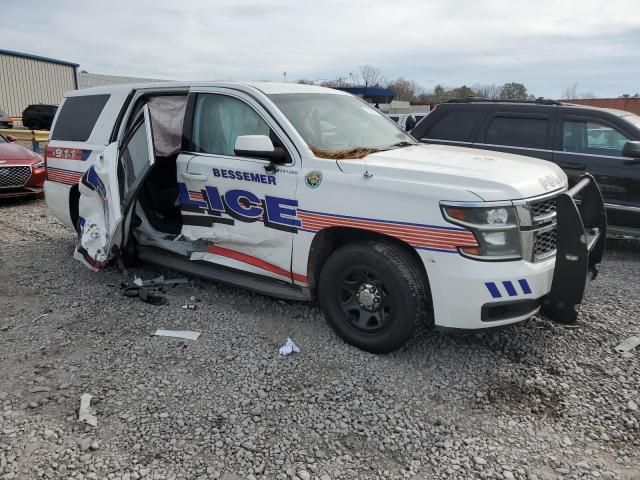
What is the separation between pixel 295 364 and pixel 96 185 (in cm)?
273

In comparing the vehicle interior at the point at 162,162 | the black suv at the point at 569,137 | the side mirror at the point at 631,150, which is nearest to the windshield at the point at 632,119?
the black suv at the point at 569,137

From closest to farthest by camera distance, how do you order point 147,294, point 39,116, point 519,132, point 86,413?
point 86,413 < point 147,294 < point 519,132 < point 39,116

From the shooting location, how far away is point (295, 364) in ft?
12.0

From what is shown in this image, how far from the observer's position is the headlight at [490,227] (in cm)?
319

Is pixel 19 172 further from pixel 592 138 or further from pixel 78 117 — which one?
pixel 592 138

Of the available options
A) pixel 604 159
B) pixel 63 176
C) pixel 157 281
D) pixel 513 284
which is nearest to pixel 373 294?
pixel 513 284

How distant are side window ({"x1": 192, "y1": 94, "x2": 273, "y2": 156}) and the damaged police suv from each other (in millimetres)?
13

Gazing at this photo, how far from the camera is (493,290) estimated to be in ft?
10.5

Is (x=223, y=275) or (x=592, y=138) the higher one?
(x=592, y=138)

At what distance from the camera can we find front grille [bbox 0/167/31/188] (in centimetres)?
884

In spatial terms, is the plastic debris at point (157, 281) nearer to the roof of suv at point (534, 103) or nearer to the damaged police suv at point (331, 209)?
the damaged police suv at point (331, 209)

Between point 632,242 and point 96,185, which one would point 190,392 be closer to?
point 96,185

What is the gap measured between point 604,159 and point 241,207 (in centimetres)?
457

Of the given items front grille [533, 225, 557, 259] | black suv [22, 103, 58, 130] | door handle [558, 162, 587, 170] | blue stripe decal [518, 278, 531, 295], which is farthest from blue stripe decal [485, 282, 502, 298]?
black suv [22, 103, 58, 130]
